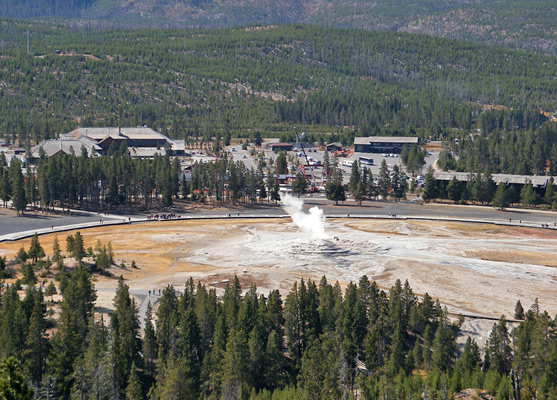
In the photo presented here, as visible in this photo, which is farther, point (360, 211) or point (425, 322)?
point (360, 211)

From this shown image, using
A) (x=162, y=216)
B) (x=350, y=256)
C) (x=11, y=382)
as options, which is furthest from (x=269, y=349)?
(x=162, y=216)

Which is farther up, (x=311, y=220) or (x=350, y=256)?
(x=311, y=220)

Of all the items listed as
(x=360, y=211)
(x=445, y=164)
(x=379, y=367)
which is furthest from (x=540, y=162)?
(x=379, y=367)

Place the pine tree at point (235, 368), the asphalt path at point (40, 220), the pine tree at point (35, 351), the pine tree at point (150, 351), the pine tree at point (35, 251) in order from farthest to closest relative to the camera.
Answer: the asphalt path at point (40, 220)
the pine tree at point (35, 251)
the pine tree at point (150, 351)
the pine tree at point (35, 351)
the pine tree at point (235, 368)

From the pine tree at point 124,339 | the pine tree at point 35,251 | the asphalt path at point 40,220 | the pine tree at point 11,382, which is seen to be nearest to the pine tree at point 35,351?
the pine tree at point 124,339

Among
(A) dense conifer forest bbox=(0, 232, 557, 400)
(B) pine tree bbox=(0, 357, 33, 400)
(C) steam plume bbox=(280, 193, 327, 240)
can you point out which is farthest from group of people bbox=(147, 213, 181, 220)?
(B) pine tree bbox=(0, 357, 33, 400)

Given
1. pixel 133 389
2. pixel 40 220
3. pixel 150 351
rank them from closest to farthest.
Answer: pixel 133 389, pixel 150 351, pixel 40 220

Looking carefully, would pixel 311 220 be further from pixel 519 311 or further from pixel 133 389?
pixel 133 389

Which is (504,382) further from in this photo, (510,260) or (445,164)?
(445,164)

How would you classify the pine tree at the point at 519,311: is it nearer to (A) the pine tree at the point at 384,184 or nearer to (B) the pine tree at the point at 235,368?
(B) the pine tree at the point at 235,368
